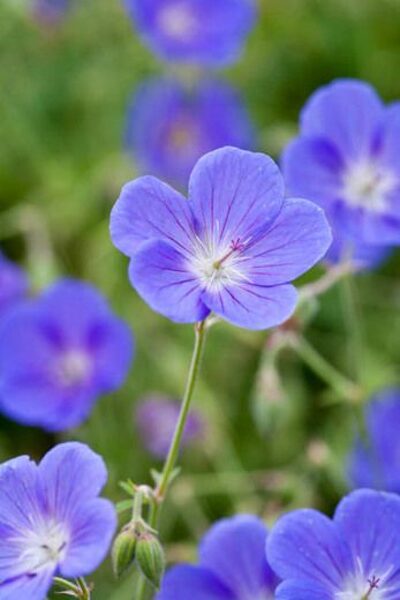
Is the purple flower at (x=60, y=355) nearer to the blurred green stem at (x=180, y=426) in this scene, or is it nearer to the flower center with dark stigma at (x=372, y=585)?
the blurred green stem at (x=180, y=426)

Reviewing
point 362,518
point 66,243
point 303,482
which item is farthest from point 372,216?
point 66,243

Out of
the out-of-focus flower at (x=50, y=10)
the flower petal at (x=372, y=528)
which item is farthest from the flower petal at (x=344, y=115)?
the out-of-focus flower at (x=50, y=10)

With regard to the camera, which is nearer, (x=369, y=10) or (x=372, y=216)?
(x=372, y=216)

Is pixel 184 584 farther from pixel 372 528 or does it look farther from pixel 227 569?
pixel 372 528

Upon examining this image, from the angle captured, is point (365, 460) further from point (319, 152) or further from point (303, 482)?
point (319, 152)

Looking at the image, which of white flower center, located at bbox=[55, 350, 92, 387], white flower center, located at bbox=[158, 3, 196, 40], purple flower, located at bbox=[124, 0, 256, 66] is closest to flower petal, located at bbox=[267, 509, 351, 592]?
white flower center, located at bbox=[55, 350, 92, 387]
